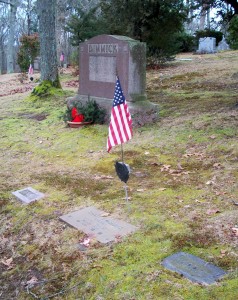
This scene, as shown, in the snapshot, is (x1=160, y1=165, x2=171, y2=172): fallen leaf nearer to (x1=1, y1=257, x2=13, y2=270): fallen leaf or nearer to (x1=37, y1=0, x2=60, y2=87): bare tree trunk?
(x1=1, y1=257, x2=13, y2=270): fallen leaf

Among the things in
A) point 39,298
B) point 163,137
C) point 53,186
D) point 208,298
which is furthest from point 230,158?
point 39,298

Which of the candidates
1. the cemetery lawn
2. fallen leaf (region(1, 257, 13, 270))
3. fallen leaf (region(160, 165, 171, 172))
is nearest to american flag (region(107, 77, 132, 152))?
the cemetery lawn

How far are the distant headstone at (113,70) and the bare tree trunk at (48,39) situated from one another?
375 cm

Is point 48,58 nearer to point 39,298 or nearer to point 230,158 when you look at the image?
point 230,158

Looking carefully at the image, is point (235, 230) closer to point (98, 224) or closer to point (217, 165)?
point (98, 224)

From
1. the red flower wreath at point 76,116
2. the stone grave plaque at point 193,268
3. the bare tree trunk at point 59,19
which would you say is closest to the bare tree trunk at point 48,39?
the red flower wreath at point 76,116

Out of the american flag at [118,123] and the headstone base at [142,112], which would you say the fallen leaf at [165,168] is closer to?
the american flag at [118,123]

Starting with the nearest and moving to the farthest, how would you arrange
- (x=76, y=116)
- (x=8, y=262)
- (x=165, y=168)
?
(x=8, y=262), (x=165, y=168), (x=76, y=116)

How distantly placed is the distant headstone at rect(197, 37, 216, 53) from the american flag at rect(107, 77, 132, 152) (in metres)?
19.7

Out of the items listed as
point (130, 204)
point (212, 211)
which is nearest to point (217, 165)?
point (212, 211)

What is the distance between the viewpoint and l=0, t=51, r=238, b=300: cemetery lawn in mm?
3215

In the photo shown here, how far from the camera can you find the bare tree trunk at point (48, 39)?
12.3 m

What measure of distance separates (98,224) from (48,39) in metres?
9.67

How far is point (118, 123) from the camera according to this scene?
4879 mm
